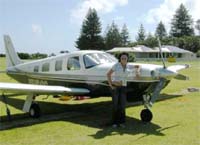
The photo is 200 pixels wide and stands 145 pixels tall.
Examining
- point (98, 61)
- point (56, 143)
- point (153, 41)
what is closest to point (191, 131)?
point (56, 143)

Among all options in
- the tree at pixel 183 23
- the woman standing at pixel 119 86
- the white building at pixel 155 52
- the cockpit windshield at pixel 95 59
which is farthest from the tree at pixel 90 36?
the woman standing at pixel 119 86

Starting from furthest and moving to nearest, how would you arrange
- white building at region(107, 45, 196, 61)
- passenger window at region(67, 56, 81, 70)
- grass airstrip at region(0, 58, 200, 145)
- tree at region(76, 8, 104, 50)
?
tree at region(76, 8, 104, 50) < white building at region(107, 45, 196, 61) < passenger window at region(67, 56, 81, 70) < grass airstrip at region(0, 58, 200, 145)

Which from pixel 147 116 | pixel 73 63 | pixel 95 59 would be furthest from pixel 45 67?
pixel 147 116

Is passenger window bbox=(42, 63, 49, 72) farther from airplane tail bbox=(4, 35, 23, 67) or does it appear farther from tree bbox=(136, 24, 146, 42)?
tree bbox=(136, 24, 146, 42)

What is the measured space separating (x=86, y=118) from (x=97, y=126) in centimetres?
141

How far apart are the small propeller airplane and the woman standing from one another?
0.82 feet

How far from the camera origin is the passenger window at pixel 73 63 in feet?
42.2

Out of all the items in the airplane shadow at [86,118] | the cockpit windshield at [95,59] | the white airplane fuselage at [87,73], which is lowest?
the airplane shadow at [86,118]

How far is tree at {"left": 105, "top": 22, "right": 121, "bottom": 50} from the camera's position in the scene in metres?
124

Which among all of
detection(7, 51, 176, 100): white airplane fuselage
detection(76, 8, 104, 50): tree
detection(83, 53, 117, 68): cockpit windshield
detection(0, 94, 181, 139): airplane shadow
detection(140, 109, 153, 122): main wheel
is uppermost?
detection(76, 8, 104, 50): tree

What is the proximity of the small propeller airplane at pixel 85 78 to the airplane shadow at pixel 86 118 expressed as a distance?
1.50 feet

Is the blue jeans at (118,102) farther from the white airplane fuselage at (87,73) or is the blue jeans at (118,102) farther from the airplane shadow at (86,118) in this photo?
the white airplane fuselage at (87,73)

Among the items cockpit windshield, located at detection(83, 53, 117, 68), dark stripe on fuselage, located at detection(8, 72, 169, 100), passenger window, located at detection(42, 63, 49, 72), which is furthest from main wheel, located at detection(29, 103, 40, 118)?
passenger window, located at detection(42, 63, 49, 72)

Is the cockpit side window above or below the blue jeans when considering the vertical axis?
above
